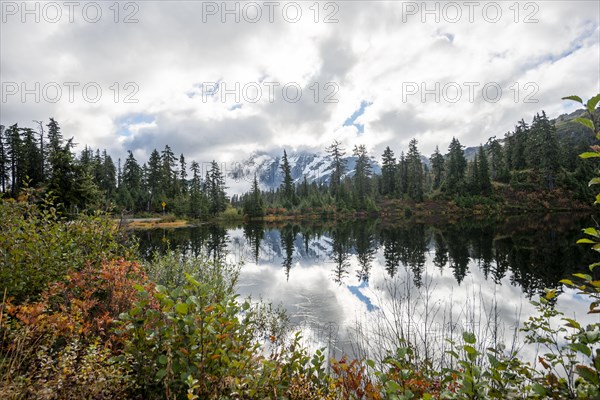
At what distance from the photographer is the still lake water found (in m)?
7.57

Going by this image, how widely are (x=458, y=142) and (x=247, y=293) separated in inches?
3036

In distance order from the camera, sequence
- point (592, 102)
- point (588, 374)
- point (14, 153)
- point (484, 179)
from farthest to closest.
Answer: point (484, 179) → point (14, 153) → point (592, 102) → point (588, 374)

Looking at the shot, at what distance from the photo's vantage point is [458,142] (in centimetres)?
7444

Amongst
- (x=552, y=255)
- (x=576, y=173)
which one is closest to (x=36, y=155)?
(x=552, y=255)

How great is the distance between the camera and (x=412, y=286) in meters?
12.3

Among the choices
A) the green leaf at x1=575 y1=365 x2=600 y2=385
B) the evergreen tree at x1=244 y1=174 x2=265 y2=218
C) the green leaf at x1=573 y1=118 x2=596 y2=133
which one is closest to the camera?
the green leaf at x1=575 y1=365 x2=600 y2=385

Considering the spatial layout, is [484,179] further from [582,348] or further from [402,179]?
[582,348]

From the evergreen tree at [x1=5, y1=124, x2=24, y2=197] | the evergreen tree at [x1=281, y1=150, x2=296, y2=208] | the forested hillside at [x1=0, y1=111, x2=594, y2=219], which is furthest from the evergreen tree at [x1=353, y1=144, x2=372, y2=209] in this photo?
the evergreen tree at [x1=5, y1=124, x2=24, y2=197]

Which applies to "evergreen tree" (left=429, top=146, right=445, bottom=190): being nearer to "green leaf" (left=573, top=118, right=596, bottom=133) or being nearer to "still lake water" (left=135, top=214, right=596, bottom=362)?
"still lake water" (left=135, top=214, right=596, bottom=362)

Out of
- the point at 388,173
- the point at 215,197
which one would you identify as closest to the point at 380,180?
the point at 388,173

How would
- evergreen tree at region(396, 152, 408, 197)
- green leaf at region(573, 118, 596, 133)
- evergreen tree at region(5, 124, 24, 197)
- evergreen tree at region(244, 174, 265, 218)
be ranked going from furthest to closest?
evergreen tree at region(396, 152, 408, 197)
evergreen tree at region(244, 174, 265, 218)
evergreen tree at region(5, 124, 24, 197)
green leaf at region(573, 118, 596, 133)

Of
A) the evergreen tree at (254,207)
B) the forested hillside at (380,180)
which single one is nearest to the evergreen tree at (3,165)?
the forested hillside at (380,180)

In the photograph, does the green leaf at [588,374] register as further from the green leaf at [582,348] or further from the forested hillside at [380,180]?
the forested hillside at [380,180]

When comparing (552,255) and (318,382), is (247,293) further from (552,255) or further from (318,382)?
(552,255)
